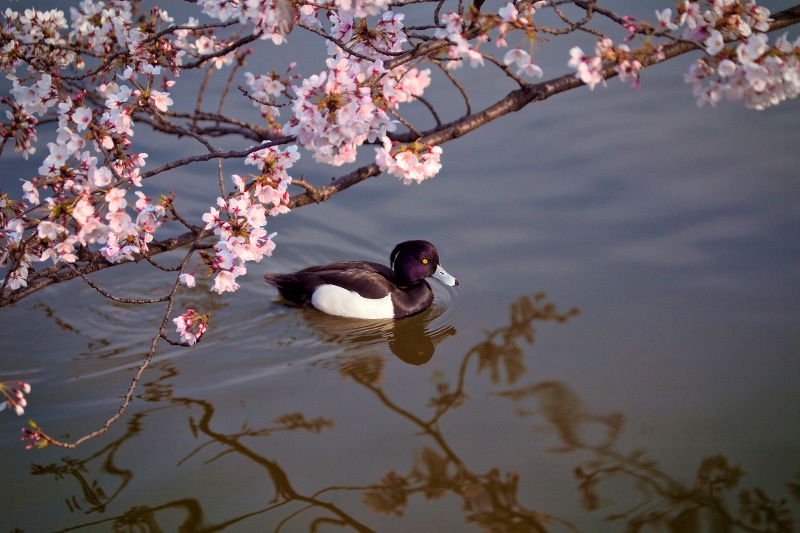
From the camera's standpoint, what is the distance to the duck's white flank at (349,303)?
5.18 meters

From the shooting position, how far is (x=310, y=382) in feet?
13.6

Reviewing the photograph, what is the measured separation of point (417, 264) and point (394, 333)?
565 mm

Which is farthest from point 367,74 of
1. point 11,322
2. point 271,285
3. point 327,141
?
point 11,322

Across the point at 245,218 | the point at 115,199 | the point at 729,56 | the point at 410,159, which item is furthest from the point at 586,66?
the point at 115,199

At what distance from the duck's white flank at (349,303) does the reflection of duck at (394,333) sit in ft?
0.17

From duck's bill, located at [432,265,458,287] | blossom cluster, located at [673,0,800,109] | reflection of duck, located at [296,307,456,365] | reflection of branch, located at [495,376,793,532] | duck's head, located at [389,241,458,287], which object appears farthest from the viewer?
duck's head, located at [389,241,458,287]

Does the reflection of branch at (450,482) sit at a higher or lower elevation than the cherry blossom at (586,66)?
lower

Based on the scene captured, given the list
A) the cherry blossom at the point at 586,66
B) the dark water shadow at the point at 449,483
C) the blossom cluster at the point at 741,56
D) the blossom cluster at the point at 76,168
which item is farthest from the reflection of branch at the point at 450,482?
the blossom cluster at the point at 741,56

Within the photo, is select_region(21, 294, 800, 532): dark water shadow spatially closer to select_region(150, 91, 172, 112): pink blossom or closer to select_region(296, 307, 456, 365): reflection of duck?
select_region(296, 307, 456, 365): reflection of duck

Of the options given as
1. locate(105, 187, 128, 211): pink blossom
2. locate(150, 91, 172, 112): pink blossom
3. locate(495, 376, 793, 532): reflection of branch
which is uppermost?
locate(150, 91, 172, 112): pink blossom

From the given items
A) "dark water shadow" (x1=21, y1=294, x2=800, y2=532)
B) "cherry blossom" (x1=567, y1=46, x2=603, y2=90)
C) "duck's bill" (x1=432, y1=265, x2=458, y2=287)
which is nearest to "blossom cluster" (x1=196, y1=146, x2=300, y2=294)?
"dark water shadow" (x1=21, y1=294, x2=800, y2=532)

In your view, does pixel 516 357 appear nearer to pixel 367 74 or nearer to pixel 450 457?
pixel 450 457

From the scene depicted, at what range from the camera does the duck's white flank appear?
518 centimetres

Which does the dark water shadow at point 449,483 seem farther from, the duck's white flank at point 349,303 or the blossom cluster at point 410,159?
the duck's white flank at point 349,303
